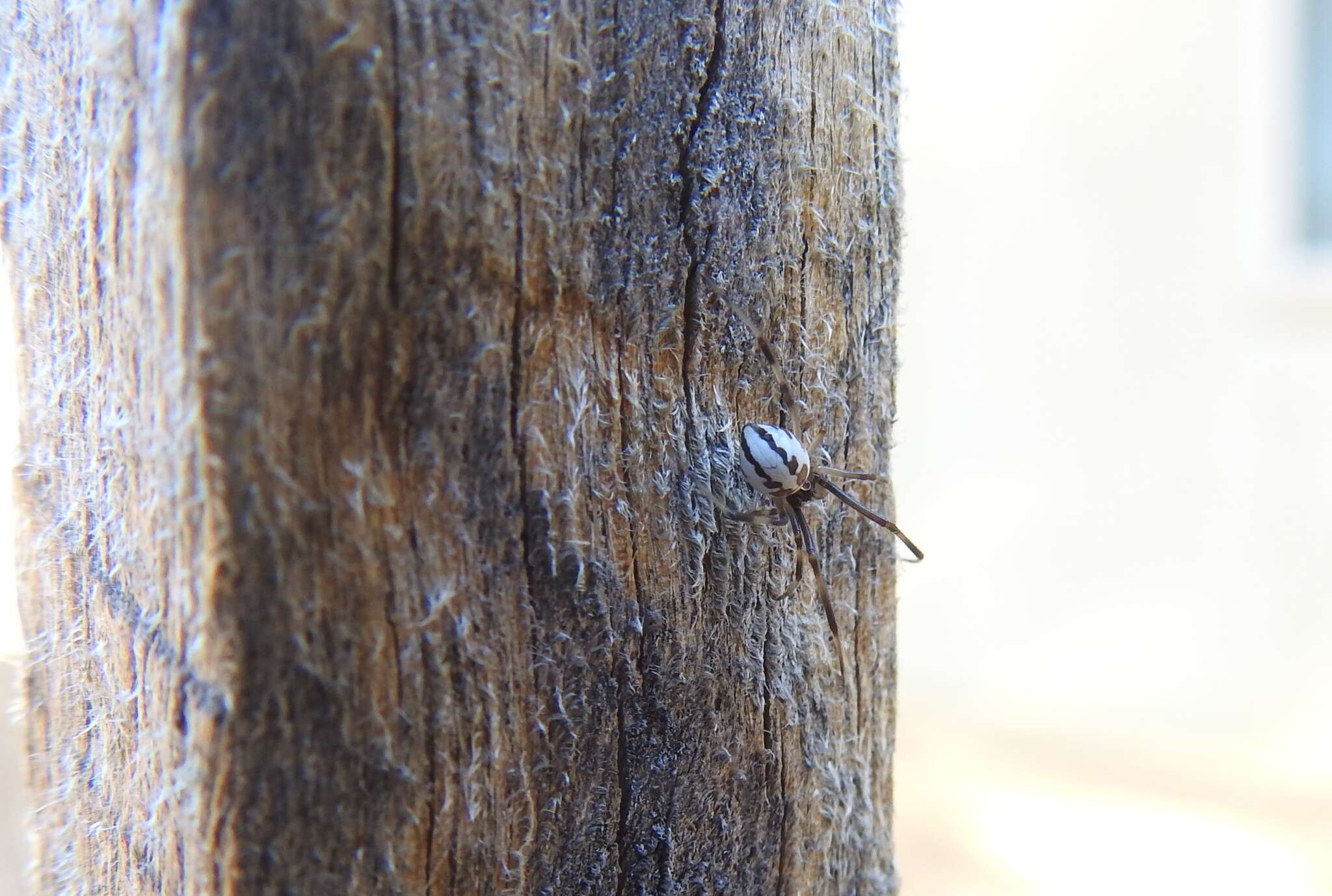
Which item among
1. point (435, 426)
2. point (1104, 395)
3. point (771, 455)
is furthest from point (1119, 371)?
point (435, 426)

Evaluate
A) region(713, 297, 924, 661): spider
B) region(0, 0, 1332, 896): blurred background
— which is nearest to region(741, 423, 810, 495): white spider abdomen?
region(713, 297, 924, 661): spider

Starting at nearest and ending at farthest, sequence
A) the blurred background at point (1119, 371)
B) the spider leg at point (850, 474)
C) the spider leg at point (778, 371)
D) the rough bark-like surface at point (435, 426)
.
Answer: the rough bark-like surface at point (435, 426) < the spider leg at point (778, 371) < the spider leg at point (850, 474) < the blurred background at point (1119, 371)

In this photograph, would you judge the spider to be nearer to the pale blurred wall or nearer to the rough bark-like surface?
the rough bark-like surface

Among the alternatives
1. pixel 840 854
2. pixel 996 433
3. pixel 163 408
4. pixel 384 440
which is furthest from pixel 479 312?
pixel 996 433

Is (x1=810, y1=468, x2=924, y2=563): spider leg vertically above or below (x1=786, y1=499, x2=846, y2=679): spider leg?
above

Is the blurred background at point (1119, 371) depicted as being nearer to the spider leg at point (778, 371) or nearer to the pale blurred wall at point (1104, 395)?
the pale blurred wall at point (1104, 395)

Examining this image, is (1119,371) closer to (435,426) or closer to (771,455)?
(771,455)

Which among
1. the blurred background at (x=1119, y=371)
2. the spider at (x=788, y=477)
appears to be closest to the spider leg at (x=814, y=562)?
the spider at (x=788, y=477)

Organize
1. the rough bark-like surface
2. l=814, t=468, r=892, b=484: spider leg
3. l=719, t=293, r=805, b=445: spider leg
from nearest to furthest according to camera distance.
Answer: the rough bark-like surface → l=719, t=293, r=805, b=445: spider leg → l=814, t=468, r=892, b=484: spider leg
